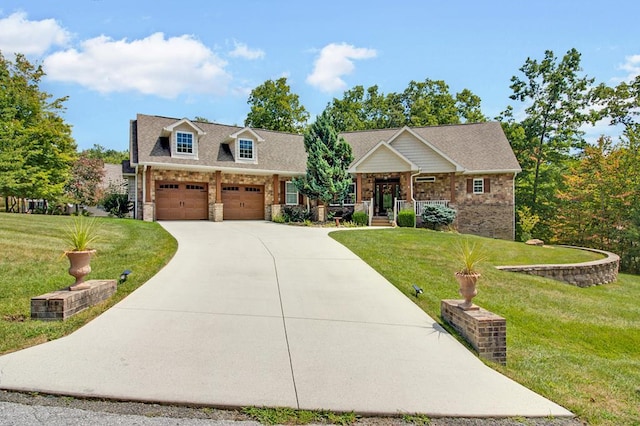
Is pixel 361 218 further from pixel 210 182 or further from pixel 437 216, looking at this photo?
pixel 210 182

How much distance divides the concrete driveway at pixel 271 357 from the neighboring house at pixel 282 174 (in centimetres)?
1439

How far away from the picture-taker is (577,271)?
41.1 feet

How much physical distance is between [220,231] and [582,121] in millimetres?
28799

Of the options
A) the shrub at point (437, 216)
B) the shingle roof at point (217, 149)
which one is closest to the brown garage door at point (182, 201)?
the shingle roof at point (217, 149)

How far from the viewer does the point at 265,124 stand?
3872 cm

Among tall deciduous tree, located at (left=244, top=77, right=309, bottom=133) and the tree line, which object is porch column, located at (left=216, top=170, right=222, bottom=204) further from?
tall deciduous tree, located at (left=244, top=77, right=309, bottom=133)

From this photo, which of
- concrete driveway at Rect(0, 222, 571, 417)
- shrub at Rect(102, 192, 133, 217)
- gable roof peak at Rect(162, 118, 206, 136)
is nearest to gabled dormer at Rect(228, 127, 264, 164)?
gable roof peak at Rect(162, 118, 206, 136)

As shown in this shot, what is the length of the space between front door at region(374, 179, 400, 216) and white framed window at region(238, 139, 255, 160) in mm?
8170

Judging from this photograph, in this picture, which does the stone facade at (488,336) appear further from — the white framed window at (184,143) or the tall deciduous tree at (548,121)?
the tall deciduous tree at (548,121)

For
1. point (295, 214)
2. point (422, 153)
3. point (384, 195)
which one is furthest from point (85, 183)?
point (422, 153)

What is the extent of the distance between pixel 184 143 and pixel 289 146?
24.4ft

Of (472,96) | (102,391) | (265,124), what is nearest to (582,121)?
(472,96)

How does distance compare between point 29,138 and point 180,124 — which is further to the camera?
point 29,138

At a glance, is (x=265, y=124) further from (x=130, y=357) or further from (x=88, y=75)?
(x=130, y=357)
